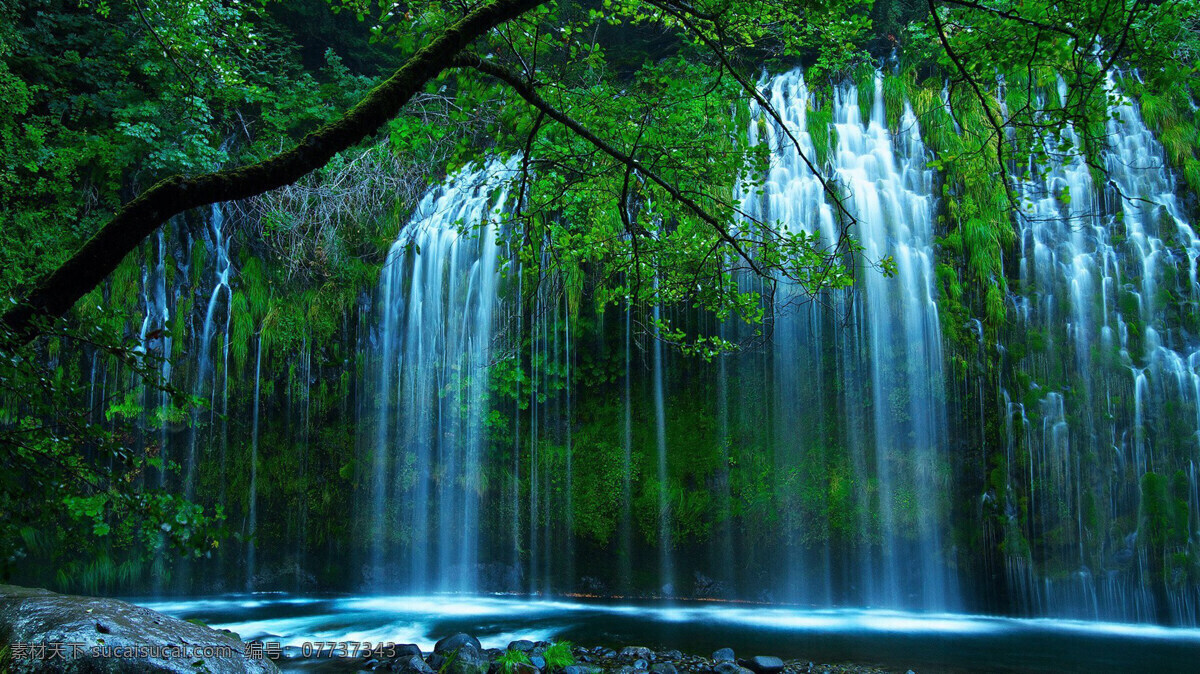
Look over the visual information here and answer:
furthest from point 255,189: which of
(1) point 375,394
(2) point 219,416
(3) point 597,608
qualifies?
(2) point 219,416

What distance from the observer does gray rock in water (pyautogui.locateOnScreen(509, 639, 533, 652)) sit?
6.22m

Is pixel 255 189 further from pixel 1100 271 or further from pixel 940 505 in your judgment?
pixel 1100 271

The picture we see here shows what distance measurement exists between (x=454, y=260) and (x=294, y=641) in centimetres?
519

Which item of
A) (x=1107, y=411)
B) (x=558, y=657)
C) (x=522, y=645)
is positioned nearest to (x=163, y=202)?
(x=558, y=657)

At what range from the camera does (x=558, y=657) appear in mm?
5895

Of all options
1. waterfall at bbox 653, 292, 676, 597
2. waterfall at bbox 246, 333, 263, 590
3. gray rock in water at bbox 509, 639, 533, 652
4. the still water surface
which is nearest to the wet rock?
the still water surface

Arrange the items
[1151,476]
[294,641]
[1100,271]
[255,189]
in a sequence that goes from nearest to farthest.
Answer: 1. [255,189]
2. [294,641]
3. [1151,476]
4. [1100,271]

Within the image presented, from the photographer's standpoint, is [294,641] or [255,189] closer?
[255,189]

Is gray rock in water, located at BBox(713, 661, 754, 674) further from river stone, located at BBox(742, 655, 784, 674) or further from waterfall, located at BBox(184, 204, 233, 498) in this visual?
waterfall, located at BBox(184, 204, 233, 498)

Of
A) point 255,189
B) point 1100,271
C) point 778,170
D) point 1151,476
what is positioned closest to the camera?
point 255,189

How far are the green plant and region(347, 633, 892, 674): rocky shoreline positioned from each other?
0.04 ft

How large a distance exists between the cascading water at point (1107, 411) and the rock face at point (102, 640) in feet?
26.4

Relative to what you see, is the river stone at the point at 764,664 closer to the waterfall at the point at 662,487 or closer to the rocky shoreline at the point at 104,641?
the waterfall at the point at 662,487

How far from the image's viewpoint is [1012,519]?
8219 mm
